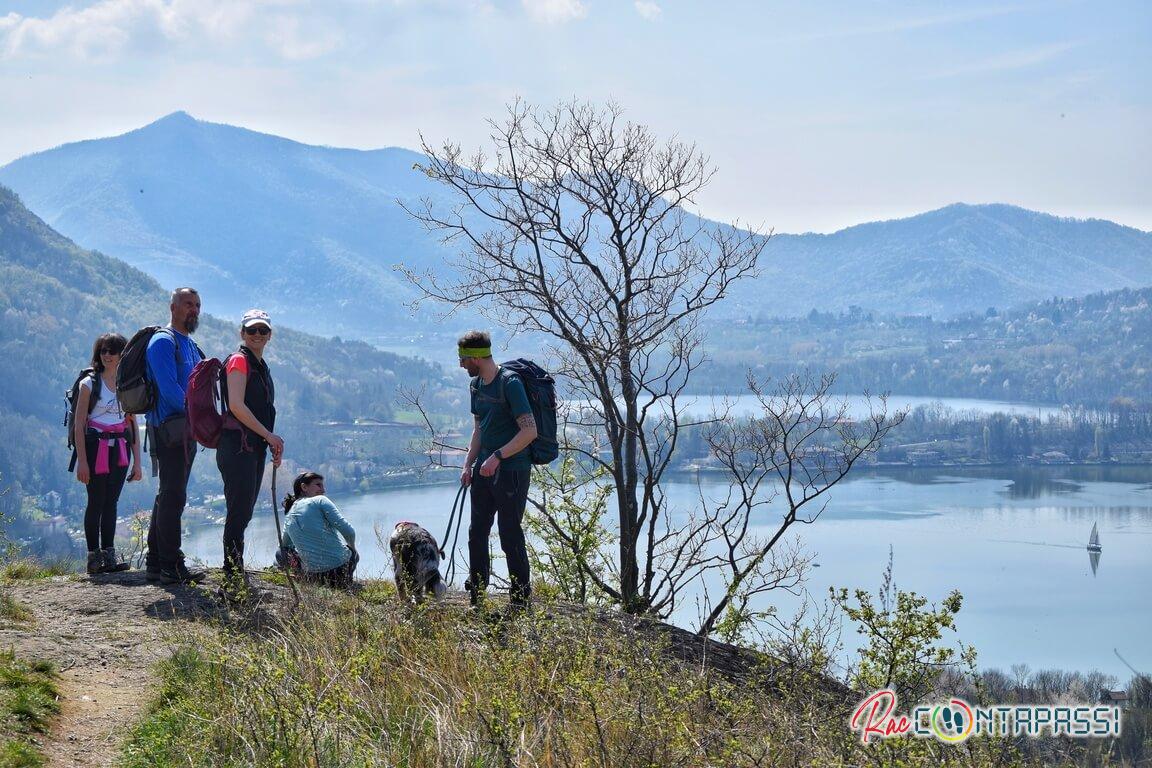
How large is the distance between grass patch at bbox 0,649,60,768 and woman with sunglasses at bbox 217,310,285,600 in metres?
1.28

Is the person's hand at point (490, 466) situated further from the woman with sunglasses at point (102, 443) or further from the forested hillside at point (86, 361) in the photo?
the forested hillside at point (86, 361)

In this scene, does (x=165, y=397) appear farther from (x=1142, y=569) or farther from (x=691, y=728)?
(x=1142, y=569)

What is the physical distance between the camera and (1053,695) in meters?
24.9

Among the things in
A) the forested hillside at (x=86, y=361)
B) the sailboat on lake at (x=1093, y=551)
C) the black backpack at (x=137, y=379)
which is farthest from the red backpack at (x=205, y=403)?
the forested hillside at (x=86, y=361)

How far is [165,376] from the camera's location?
5727mm

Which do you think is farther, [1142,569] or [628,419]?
[1142,569]

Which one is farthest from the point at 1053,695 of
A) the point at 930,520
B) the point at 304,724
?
the point at 930,520

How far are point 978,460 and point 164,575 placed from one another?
309ft

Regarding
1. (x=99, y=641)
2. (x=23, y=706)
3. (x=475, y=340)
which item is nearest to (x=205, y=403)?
(x=99, y=641)

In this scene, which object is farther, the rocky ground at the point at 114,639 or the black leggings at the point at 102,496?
the black leggings at the point at 102,496

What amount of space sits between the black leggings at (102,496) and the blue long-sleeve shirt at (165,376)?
2.30 ft

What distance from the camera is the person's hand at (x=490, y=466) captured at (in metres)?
4.92

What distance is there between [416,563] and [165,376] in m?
1.67

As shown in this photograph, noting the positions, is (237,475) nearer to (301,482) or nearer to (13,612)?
(301,482)
